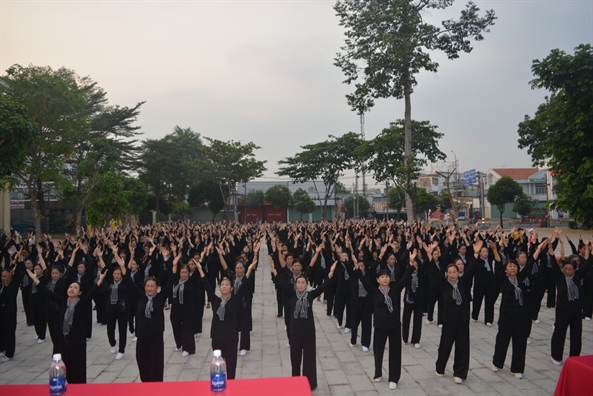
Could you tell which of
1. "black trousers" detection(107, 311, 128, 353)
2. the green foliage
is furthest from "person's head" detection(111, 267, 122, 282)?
the green foliage

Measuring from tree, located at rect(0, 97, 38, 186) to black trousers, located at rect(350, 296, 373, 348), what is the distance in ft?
29.7

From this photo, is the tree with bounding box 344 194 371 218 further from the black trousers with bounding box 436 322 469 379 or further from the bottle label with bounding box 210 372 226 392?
the bottle label with bounding box 210 372 226 392

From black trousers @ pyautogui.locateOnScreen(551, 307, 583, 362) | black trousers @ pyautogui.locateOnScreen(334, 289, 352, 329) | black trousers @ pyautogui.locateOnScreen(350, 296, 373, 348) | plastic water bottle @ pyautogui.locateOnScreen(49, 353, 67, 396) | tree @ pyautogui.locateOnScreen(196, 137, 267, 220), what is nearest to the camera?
plastic water bottle @ pyautogui.locateOnScreen(49, 353, 67, 396)

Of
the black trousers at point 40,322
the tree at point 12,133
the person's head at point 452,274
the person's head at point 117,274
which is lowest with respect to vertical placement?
the black trousers at point 40,322

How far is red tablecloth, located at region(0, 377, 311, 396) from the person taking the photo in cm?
329

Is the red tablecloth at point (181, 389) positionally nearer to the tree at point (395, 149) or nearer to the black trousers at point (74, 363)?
the black trousers at point (74, 363)

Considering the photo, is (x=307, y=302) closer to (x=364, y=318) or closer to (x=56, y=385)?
(x=364, y=318)

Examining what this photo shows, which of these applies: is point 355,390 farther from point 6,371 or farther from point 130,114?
point 130,114

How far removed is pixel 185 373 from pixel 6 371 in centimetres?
266

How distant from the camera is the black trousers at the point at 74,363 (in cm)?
553

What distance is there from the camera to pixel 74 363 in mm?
5547

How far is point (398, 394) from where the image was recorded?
568 centimetres

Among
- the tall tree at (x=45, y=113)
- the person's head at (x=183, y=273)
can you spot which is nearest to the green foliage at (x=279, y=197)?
the tall tree at (x=45, y=113)

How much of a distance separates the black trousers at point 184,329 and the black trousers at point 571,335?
212 inches
